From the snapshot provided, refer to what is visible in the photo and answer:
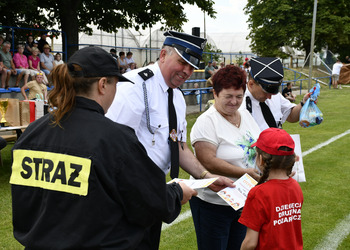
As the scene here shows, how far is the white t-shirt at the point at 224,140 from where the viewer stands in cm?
303

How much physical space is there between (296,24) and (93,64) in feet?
139

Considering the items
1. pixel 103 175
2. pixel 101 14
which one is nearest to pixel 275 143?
pixel 103 175

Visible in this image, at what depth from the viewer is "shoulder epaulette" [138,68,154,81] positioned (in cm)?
285

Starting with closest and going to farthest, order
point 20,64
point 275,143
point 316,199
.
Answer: point 275,143 → point 316,199 → point 20,64

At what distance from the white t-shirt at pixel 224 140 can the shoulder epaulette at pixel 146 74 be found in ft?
1.84

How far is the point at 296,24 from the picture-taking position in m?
41.0

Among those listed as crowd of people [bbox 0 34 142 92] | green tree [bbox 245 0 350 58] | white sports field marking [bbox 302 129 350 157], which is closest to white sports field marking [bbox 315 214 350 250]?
white sports field marking [bbox 302 129 350 157]

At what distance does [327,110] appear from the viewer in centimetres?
1667

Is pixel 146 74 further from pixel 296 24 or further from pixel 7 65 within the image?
pixel 296 24

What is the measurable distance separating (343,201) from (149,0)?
15.2 meters

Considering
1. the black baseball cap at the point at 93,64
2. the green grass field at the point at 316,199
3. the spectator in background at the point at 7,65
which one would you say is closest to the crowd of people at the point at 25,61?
the spectator in background at the point at 7,65

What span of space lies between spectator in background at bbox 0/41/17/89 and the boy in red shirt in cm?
1271

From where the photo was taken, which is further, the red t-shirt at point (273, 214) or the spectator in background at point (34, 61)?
the spectator in background at point (34, 61)

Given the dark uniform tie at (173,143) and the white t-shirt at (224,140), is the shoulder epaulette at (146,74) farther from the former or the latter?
the white t-shirt at (224,140)
